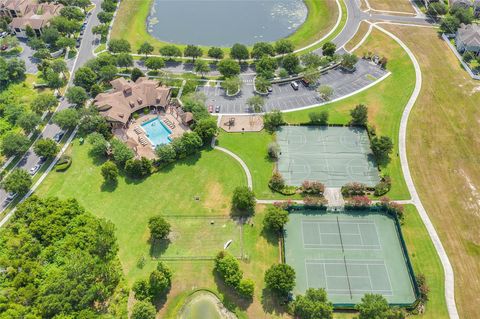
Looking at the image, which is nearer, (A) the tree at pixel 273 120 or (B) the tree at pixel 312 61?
(A) the tree at pixel 273 120

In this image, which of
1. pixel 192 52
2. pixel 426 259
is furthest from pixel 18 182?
pixel 426 259

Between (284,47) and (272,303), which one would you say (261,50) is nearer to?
(284,47)

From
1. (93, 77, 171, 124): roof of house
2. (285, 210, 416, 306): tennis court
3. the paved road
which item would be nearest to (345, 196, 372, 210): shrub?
(285, 210, 416, 306): tennis court

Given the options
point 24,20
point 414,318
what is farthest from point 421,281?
point 24,20

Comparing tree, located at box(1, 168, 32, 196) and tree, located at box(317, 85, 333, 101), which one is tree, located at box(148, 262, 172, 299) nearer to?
tree, located at box(1, 168, 32, 196)

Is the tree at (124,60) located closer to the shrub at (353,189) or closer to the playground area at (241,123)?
the playground area at (241,123)

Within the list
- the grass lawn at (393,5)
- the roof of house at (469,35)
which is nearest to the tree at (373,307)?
the roof of house at (469,35)
